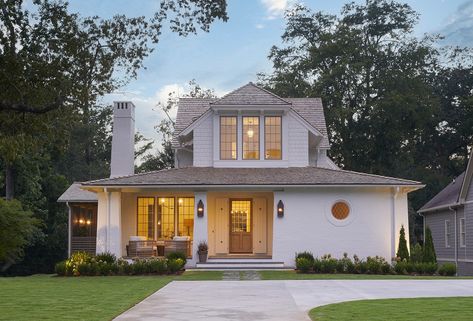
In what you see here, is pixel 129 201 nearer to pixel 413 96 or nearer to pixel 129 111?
pixel 129 111

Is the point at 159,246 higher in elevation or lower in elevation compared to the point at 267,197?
lower

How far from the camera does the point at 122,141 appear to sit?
28.5 m

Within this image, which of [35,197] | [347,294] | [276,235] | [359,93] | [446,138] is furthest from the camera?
[446,138]

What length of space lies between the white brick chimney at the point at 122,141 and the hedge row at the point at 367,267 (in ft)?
30.4

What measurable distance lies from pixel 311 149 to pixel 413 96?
13.6 meters

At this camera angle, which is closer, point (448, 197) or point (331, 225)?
point (331, 225)

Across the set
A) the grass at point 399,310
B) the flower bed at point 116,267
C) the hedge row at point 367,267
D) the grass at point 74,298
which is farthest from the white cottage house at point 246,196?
the grass at point 399,310

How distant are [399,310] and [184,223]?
1549 cm

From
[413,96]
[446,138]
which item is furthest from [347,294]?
[446,138]

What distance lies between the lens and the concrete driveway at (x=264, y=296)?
11094 millimetres

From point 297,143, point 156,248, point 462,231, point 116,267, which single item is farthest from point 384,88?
point 116,267

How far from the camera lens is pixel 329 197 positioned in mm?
24453

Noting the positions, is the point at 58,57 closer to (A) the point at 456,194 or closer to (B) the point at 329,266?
(B) the point at 329,266

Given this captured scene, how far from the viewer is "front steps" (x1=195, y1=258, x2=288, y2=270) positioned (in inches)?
939
